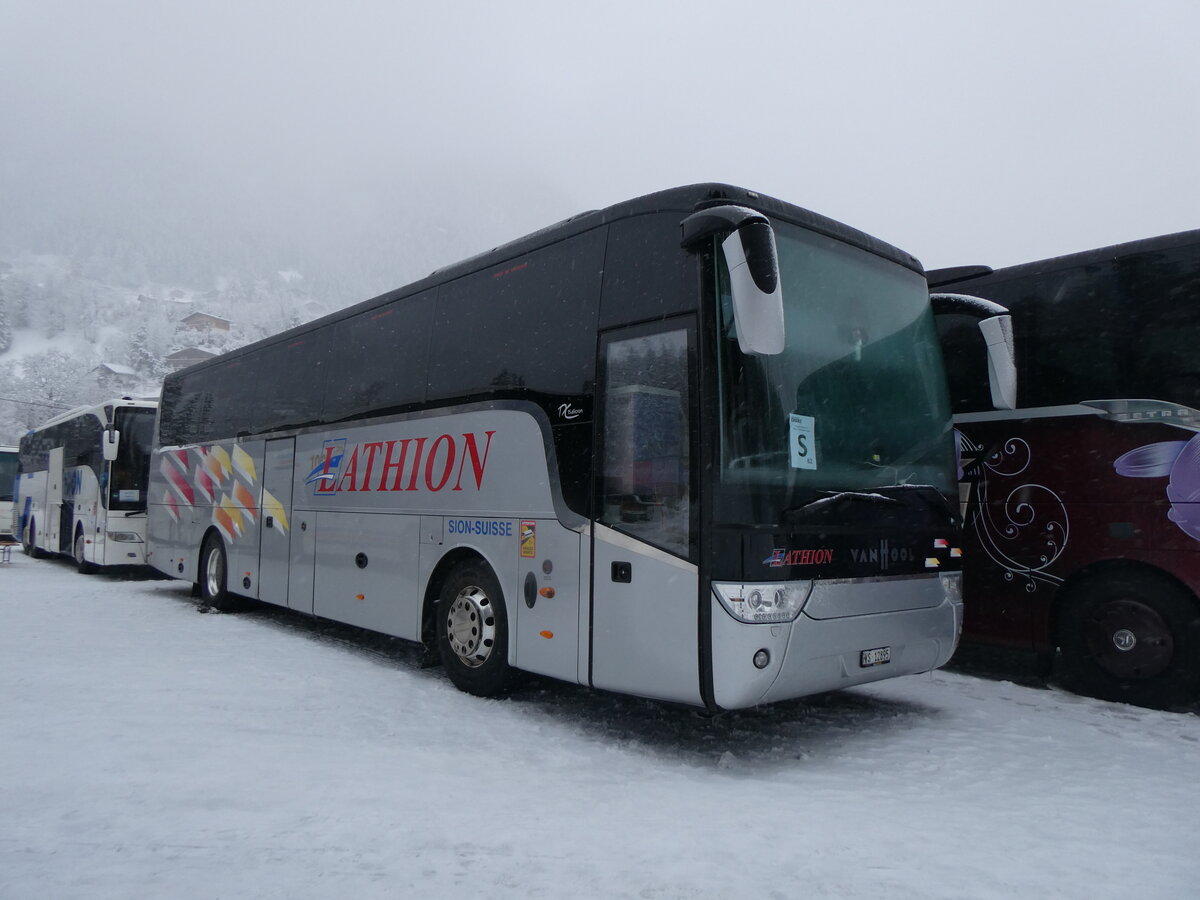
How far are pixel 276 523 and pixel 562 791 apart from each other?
6.73m

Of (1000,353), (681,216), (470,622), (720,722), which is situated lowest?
(720,722)

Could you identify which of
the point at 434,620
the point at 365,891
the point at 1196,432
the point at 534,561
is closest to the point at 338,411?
the point at 434,620

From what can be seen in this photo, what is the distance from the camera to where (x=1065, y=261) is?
7.55m

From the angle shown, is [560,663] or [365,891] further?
[560,663]

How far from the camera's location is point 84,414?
58.3ft

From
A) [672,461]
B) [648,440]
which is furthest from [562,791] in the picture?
[648,440]

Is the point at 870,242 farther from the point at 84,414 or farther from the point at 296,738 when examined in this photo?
the point at 84,414

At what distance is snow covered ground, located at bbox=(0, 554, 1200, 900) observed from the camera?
3580 millimetres

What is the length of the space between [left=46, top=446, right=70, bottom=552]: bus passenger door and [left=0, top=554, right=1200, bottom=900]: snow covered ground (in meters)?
13.8

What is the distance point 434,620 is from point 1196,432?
20.5ft

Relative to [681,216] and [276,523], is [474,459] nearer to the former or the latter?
[681,216]

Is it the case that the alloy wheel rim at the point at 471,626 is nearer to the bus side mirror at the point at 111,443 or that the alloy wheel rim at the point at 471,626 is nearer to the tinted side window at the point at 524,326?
the tinted side window at the point at 524,326

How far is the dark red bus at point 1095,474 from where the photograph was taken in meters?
6.64

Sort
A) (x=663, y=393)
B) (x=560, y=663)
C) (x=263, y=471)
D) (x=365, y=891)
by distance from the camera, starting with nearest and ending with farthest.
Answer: (x=365, y=891) < (x=663, y=393) < (x=560, y=663) < (x=263, y=471)
